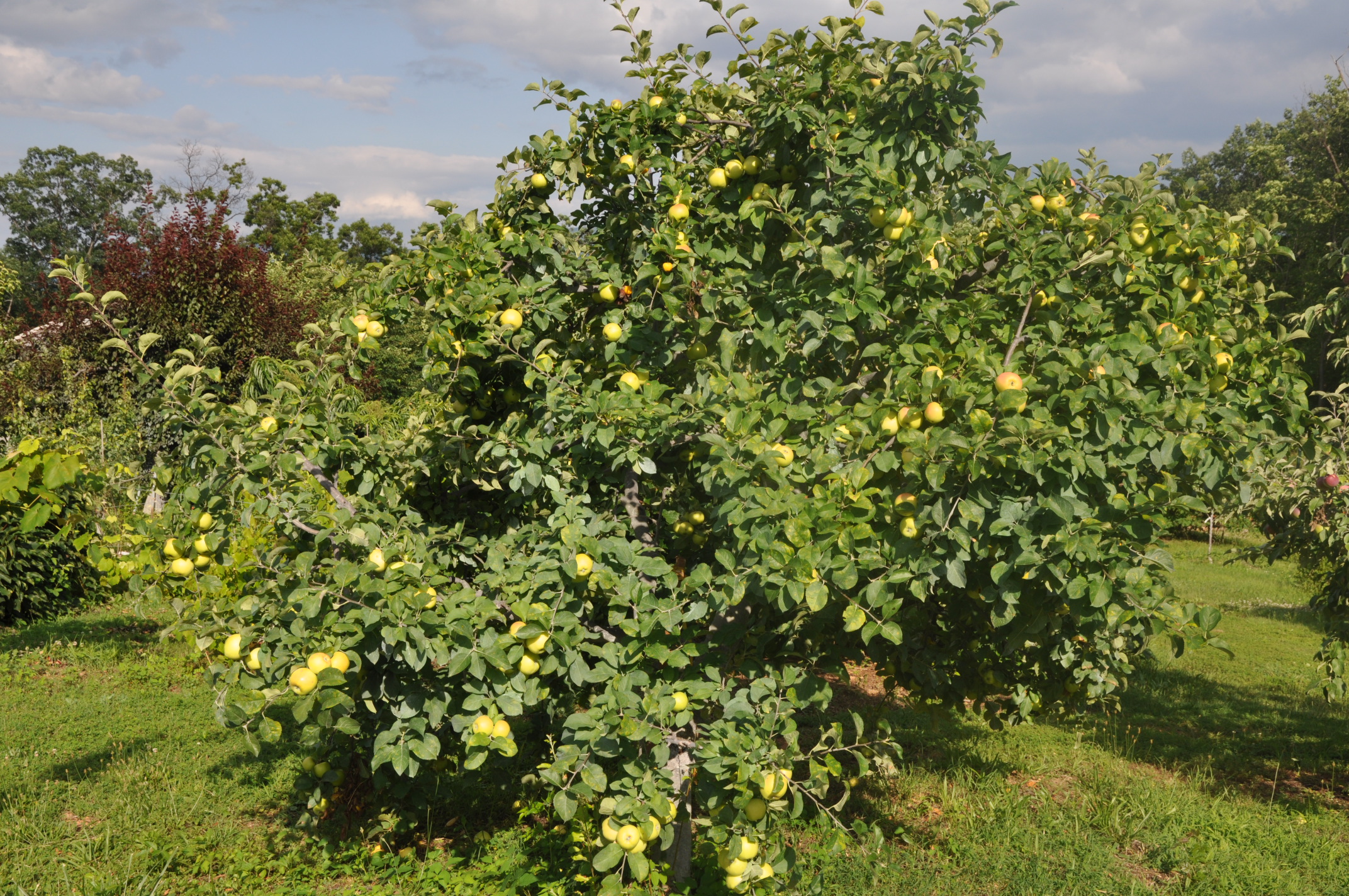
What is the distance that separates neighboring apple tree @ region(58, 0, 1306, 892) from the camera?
256 cm

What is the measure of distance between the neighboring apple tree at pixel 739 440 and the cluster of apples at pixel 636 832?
0.04ft

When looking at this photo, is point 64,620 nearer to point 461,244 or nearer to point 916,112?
point 461,244

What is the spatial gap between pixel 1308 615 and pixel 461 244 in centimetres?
1366

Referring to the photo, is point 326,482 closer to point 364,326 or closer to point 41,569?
point 364,326

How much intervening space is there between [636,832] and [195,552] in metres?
1.82

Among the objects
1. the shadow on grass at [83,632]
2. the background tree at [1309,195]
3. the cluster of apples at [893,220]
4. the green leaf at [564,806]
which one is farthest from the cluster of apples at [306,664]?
the background tree at [1309,195]

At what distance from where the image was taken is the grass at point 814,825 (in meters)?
3.92

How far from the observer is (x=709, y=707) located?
11.0 feet

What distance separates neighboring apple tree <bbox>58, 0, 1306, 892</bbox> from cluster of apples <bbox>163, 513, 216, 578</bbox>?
14 millimetres

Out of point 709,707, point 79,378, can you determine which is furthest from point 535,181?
point 79,378

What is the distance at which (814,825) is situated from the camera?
4578 mm

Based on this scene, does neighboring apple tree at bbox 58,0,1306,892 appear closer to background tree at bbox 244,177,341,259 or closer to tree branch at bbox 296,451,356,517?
tree branch at bbox 296,451,356,517

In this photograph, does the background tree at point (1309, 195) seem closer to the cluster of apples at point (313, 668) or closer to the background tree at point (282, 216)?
the cluster of apples at point (313, 668)

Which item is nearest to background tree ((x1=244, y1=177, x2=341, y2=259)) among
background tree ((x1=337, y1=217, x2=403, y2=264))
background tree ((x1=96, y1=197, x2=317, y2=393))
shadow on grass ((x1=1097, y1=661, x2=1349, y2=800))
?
background tree ((x1=337, y1=217, x2=403, y2=264))
